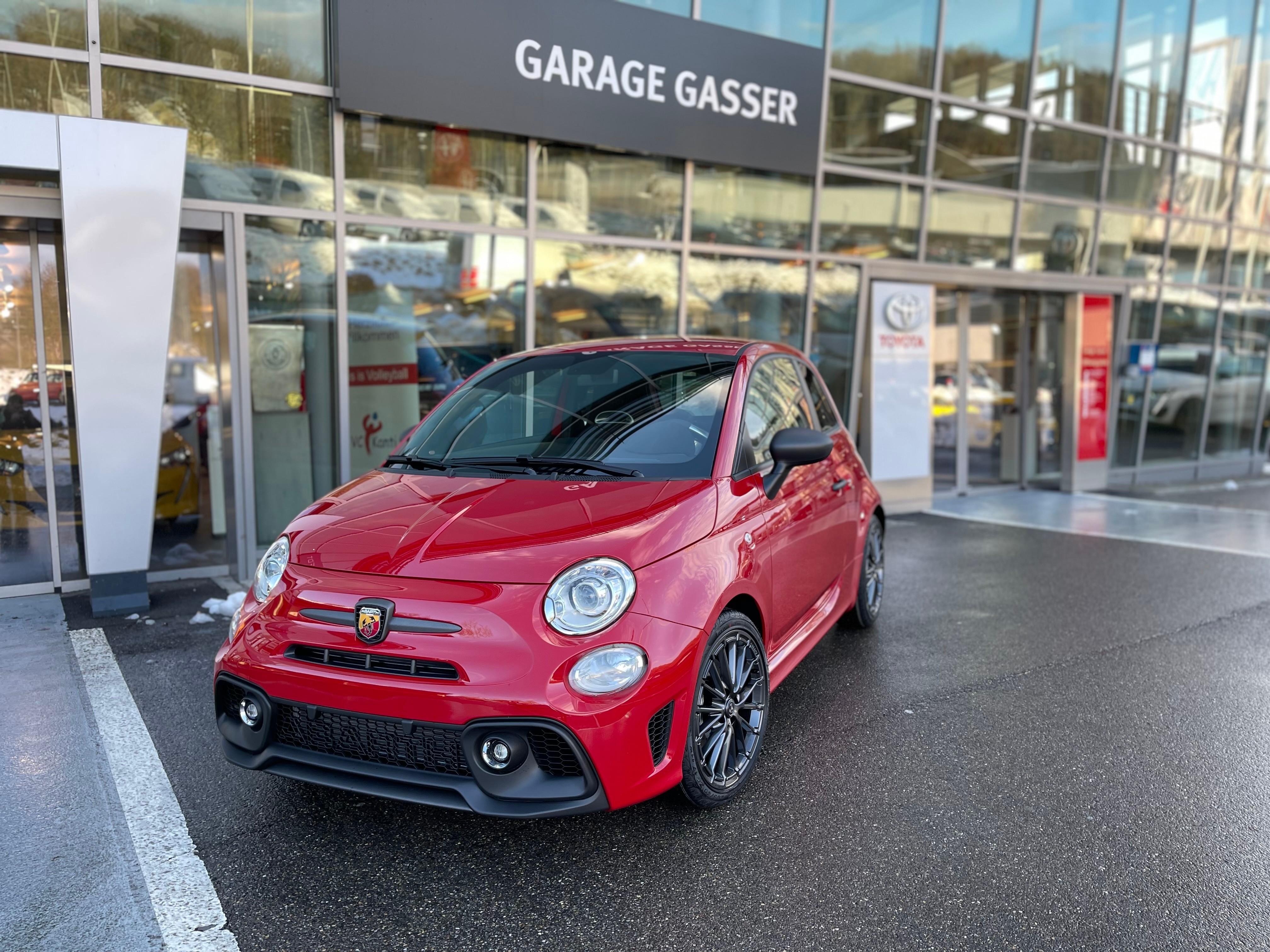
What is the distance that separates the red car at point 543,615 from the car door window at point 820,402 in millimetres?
1152

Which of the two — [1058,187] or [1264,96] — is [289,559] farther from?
[1264,96]

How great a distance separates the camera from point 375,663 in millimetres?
2844

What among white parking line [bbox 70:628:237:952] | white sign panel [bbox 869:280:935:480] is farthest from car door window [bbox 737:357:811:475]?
white sign panel [bbox 869:280:935:480]

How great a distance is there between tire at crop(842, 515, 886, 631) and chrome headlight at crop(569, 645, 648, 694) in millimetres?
2798

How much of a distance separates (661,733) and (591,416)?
1.53 meters

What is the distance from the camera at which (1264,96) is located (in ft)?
47.0

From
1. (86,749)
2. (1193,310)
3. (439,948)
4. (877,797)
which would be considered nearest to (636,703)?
(439,948)

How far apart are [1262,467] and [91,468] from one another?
17062mm

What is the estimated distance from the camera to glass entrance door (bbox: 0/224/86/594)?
6137 mm

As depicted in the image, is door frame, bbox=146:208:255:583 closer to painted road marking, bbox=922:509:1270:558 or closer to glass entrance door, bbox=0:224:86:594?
glass entrance door, bbox=0:224:86:594

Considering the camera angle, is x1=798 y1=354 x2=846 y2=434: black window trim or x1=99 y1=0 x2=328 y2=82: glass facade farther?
x1=99 y1=0 x2=328 y2=82: glass facade

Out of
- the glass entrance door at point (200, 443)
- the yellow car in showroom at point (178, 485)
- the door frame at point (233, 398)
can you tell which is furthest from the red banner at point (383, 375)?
the yellow car in showroom at point (178, 485)

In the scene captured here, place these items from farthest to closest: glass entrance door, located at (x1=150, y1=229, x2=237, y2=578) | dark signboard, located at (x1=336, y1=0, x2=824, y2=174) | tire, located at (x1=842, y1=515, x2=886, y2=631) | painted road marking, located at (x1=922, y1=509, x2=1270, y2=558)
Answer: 1. painted road marking, located at (x1=922, y1=509, x2=1270, y2=558)
2. dark signboard, located at (x1=336, y1=0, x2=824, y2=174)
3. glass entrance door, located at (x1=150, y1=229, x2=237, y2=578)
4. tire, located at (x1=842, y1=515, x2=886, y2=631)

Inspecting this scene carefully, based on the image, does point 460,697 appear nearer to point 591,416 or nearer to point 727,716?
point 727,716
